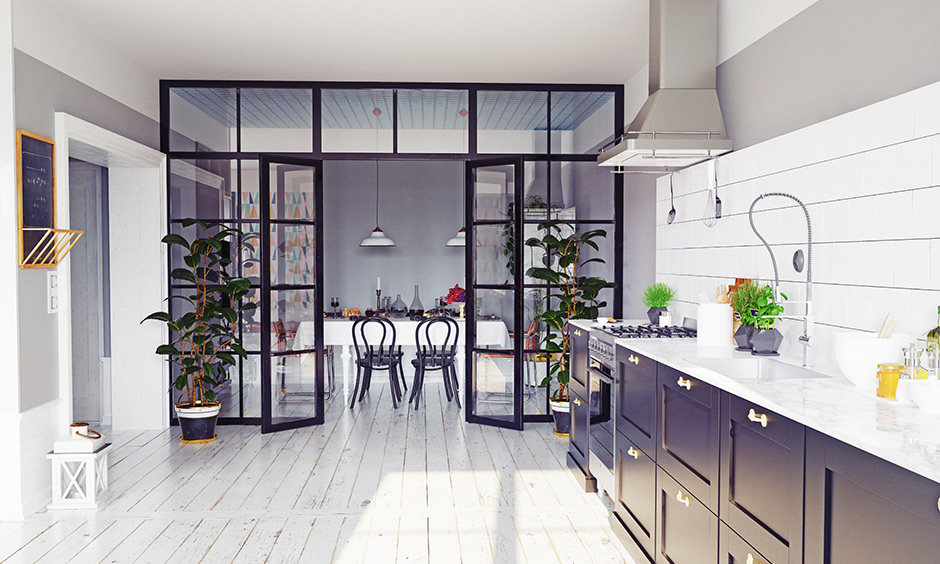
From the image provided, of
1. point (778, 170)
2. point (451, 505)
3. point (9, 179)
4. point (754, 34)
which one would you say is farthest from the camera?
point (451, 505)

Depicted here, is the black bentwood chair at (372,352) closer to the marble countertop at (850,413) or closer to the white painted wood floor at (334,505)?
the white painted wood floor at (334,505)

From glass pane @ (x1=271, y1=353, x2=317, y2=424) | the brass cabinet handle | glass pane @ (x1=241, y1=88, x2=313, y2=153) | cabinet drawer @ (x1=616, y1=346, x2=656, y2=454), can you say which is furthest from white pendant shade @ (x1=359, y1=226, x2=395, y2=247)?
the brass cabinet handle

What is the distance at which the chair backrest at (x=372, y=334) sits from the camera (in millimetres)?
6102

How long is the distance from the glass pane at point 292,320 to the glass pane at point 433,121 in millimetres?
1471

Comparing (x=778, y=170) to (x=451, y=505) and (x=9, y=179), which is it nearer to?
(x=451, y=505)

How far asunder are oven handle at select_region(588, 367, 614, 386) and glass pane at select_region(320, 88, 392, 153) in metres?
2.72

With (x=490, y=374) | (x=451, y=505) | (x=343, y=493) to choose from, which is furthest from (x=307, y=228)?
(x=451, y=505)

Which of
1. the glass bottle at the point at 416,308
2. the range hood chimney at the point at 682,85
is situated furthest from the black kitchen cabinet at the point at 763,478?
the glass bottle at the point at 416,308

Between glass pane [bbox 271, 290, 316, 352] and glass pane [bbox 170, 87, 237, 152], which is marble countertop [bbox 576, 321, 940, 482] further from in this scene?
glass pane [bbox 170, 87, 237, 152]

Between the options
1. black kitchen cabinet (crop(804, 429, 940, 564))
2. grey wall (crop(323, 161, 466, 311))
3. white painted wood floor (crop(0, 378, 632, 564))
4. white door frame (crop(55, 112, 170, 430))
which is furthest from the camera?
grey wall (crop(323, 161, 466, 311))

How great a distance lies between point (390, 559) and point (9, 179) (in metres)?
2.74

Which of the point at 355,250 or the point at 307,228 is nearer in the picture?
the point at 307,228

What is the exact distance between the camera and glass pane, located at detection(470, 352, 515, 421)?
532 centimetres

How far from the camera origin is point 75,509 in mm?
3549
